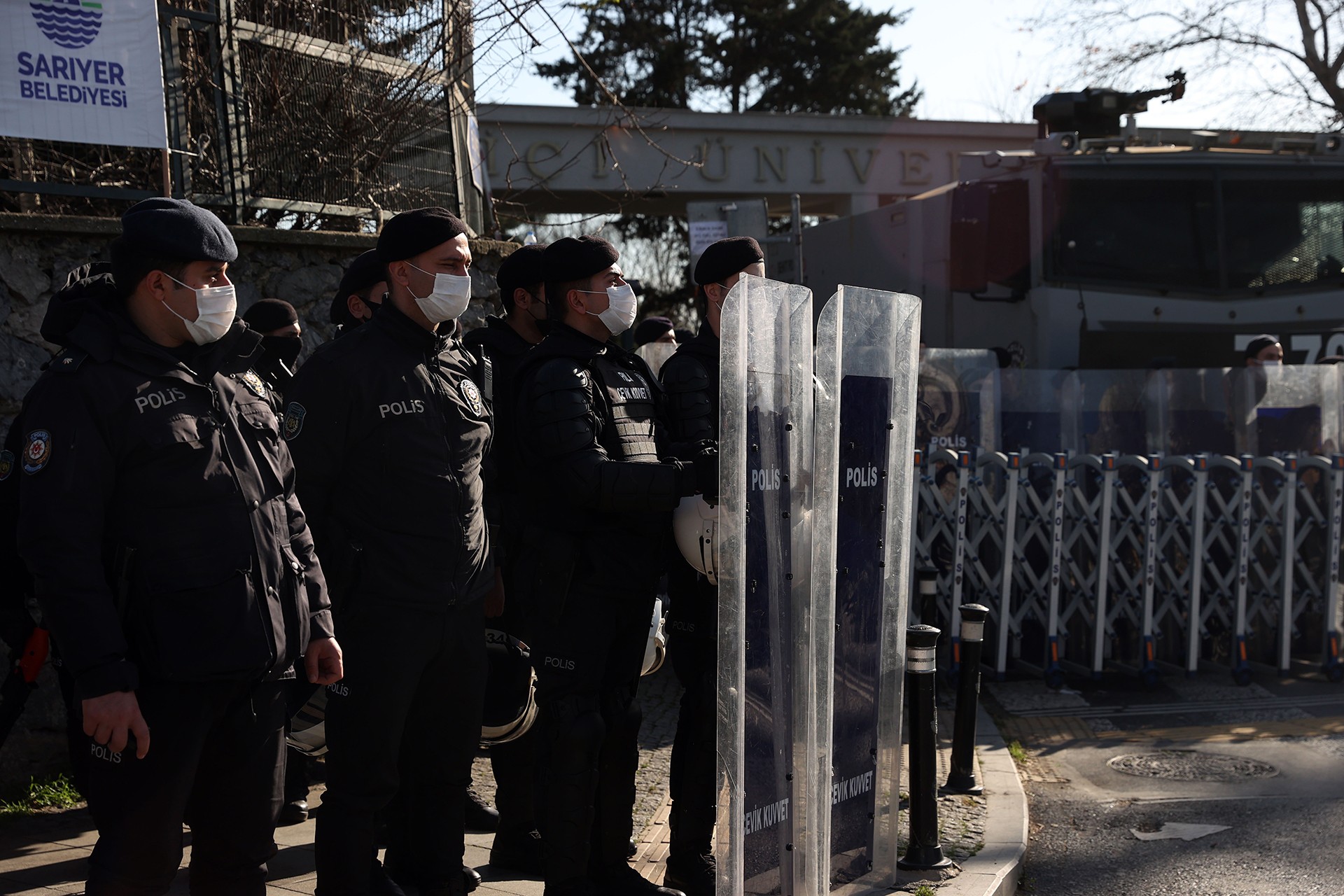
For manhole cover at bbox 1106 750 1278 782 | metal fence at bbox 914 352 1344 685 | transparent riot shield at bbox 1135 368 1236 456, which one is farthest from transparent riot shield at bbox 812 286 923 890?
transparent riot shield at bbox 1135 368 1236 456

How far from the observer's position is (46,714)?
17.4 feet

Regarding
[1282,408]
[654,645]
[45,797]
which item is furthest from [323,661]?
[1282,408]

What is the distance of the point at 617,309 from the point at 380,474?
41.5 inches

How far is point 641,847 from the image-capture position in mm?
4941

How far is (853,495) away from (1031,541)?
448 centimetres

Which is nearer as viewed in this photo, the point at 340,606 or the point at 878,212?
the point at 340,606

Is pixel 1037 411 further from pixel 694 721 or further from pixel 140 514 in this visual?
pixel 140 514

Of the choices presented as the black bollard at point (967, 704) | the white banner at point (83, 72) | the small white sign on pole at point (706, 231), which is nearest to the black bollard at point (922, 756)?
the black bollard at point (967, 704)

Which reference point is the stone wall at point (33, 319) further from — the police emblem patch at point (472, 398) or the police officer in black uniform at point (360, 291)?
the police emblem patch at point (472, 398)

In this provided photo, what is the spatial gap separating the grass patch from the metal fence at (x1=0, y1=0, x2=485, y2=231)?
2.47m

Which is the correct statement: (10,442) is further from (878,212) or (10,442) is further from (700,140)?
(700,140)

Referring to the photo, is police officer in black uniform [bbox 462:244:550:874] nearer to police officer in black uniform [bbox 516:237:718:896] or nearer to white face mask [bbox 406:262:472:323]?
police officer in black uniform [bbox 516:237:718:896]

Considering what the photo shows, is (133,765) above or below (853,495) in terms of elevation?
below

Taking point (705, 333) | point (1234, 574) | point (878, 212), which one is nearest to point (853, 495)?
point (705, 333)
